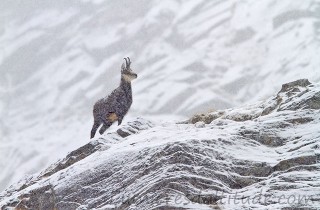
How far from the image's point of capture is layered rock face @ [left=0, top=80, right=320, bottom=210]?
17.9 ft

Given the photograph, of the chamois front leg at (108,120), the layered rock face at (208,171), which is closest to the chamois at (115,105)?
the chamois front leg at (108,120)

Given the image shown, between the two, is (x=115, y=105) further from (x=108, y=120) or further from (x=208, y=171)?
(x=208, y=171)

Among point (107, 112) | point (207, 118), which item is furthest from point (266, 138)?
point (107, 112)

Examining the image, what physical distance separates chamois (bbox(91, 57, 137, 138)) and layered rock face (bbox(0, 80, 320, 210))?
3.57 meters

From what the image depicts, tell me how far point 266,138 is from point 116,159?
7.72 feet

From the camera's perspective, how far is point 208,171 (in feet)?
19.5

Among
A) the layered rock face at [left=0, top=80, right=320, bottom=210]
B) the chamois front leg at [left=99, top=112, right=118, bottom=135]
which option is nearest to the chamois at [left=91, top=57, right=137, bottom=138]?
the chamois front leg at [left=99, top=112, right=118, bottom=135]

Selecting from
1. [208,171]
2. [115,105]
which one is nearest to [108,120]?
[115,105]

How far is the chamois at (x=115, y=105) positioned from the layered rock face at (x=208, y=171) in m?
3.57

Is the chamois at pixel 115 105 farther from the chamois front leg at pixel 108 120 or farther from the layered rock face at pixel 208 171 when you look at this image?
the layered rock face at pixel 208 171

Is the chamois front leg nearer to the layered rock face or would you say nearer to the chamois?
the chamois

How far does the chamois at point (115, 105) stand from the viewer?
11.8 meters

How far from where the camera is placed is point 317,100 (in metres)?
7.38

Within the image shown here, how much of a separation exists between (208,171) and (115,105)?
6.17m
